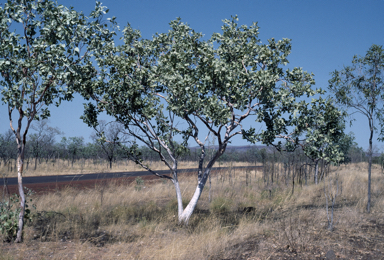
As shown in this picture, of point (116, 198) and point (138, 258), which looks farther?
point (116, 198)

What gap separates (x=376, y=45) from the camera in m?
10.5

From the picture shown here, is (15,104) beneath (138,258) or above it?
above

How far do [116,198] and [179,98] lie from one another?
20.9 feet

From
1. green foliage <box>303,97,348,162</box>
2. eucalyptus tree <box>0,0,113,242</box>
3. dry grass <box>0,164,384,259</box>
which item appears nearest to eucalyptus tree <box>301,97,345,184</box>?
green foliage <box>303,97,348,162</box>

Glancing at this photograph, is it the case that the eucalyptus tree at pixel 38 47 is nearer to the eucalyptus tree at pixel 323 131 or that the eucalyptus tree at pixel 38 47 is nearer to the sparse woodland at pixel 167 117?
the sparse woodland at pixel 167 117

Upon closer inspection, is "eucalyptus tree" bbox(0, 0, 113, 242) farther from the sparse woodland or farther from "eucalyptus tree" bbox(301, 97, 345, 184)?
"eucalyptus tree" bbox(301, 97, 345, 184)

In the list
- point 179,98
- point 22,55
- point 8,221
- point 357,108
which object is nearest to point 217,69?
point 179,98

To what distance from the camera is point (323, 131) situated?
7211mm

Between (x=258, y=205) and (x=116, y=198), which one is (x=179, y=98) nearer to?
(x=116, y=198)

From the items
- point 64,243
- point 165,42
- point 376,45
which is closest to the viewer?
point 64,243

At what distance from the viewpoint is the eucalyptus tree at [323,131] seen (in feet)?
22.4

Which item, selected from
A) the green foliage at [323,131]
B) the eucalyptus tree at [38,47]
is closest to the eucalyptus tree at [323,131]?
the green foliage at [323,131]

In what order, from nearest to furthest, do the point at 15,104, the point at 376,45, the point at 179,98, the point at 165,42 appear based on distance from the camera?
the point at 15,104 < the point at 179,98 < the point at 165,42 < the point at 376,45

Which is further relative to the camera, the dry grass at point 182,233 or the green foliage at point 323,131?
the green foliage at point 323,131
